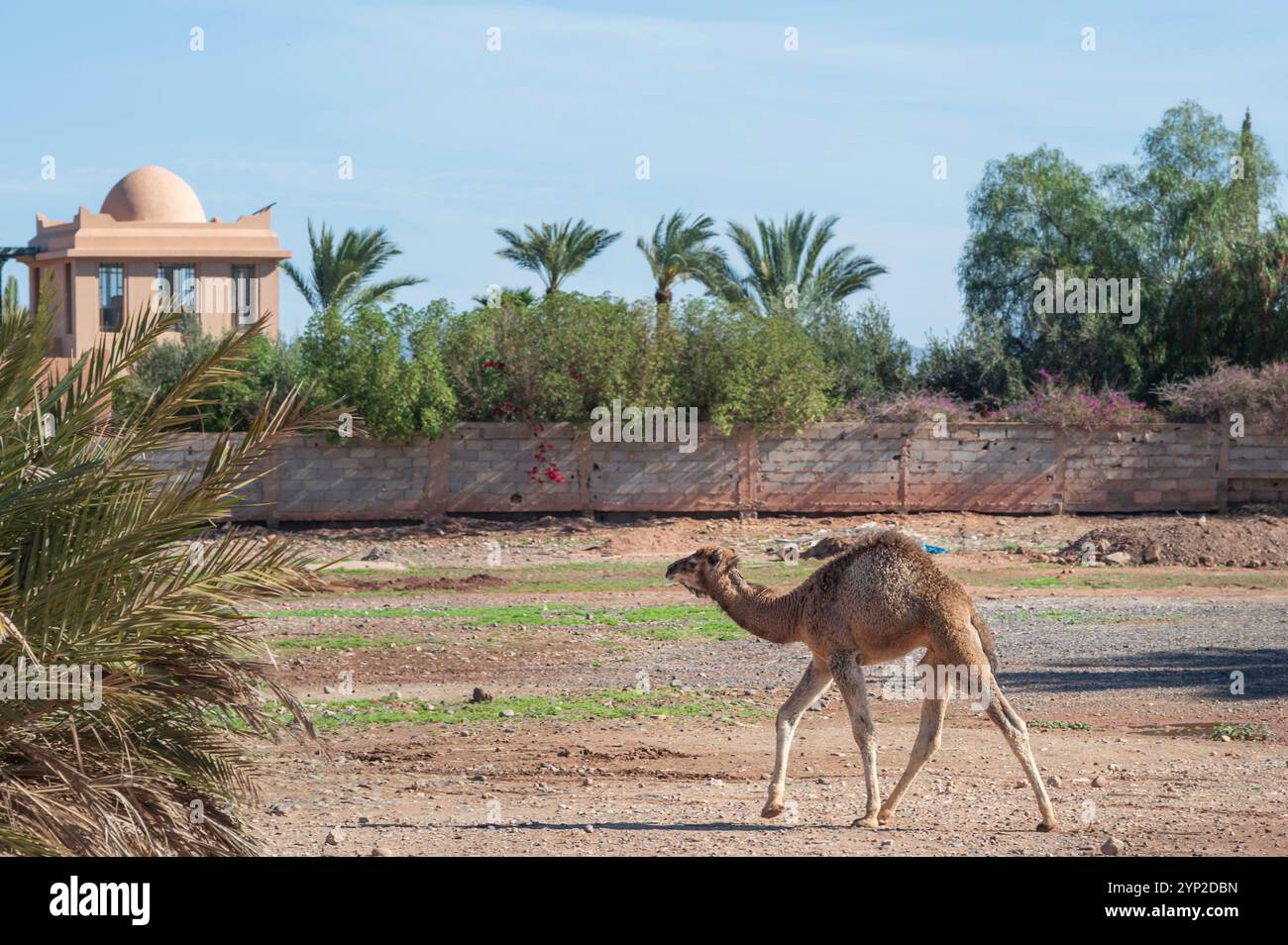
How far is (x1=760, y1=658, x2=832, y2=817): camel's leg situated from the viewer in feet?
32.6

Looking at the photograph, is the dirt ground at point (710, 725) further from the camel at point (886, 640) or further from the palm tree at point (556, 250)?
the palm tree at point (556, 250)

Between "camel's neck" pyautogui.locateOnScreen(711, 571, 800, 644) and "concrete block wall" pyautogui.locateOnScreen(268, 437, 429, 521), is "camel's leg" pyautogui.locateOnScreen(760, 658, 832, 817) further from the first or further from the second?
"concrete block wall" pyautogui.locateOnScreen(268, 437, 429, 521)

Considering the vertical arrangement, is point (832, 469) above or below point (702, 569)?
above

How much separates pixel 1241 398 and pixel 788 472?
34.9 ft

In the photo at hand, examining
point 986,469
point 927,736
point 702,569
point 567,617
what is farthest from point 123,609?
point 986,469

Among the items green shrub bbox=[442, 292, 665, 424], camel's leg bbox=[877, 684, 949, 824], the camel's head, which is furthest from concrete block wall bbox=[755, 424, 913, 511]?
camel's leg bbox=[877, 684, 949, 824]

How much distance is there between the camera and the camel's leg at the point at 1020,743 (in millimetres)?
9500

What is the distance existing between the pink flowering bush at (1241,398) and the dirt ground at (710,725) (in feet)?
25.2

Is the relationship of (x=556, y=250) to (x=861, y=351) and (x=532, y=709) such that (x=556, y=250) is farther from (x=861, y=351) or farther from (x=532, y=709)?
(x=532, y=709)

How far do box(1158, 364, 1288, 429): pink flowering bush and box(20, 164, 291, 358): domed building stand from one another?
27456mm

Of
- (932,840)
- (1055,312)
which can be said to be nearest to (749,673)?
(932,840)

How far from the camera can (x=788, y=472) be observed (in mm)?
33031

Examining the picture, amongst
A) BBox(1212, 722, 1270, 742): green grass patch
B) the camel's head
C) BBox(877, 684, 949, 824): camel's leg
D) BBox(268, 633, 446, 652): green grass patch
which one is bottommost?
BBox(1212, 722, 1270, 742): green grass patch

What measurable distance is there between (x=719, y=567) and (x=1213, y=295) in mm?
33774
